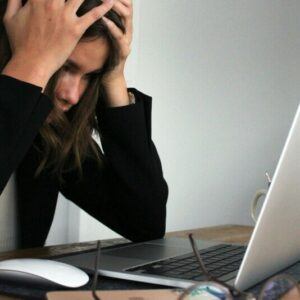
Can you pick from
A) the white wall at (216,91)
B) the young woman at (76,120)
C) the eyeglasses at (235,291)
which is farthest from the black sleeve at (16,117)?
the white wall at (216,91)

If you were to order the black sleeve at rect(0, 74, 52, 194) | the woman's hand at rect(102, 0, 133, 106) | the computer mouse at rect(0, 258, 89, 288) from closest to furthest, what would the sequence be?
the computer mouse at rect(0, 258, 89, 288) < the black sleeve at rect(0, 74, 52, 194) < the woman's hand at rect(102, 0, 133, 106)

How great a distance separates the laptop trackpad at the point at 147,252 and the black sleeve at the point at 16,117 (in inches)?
8.1

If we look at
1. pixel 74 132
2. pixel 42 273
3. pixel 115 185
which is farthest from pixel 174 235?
pixel 42 273

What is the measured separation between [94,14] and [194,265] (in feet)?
1.54

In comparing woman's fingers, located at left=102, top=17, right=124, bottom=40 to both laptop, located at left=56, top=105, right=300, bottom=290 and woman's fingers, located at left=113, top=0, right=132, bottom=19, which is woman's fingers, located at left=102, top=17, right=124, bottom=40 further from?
laptop, located at left=56, top=105, right=300, bottom=290

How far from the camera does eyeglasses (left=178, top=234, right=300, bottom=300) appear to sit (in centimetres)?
49

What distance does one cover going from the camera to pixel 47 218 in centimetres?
128

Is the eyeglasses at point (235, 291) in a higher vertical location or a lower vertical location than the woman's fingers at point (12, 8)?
lower

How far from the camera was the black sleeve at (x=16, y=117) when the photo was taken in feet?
2.78

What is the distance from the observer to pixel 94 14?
0.99 meters

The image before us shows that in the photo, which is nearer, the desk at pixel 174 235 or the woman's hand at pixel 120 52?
the desk at pixel 174 235

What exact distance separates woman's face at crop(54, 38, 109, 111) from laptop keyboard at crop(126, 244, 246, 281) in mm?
384

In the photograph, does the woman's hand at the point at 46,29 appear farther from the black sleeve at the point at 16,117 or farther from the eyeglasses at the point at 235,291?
→ the eyeglasses at the point at 235,291

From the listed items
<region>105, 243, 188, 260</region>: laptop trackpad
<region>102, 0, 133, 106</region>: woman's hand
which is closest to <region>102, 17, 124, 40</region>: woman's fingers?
<region>102, 0, 133, 106</region>: woman's hand
